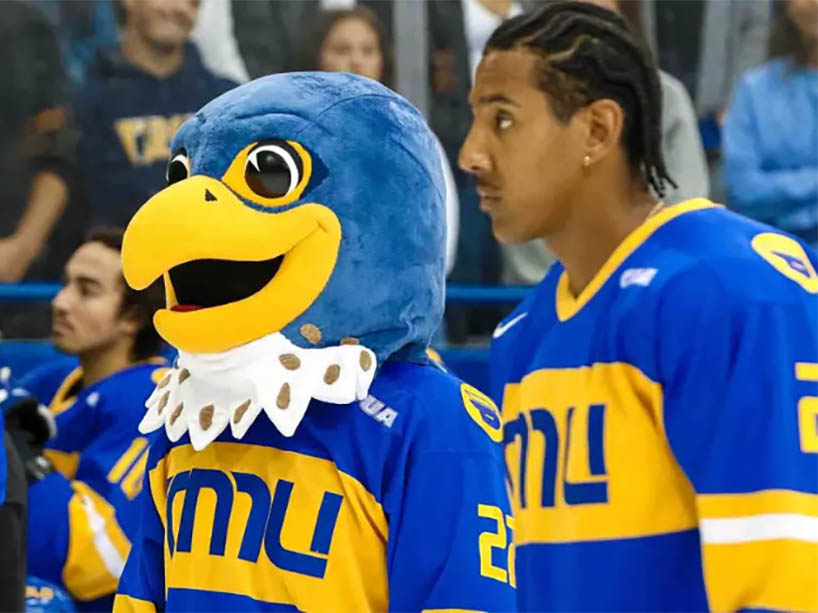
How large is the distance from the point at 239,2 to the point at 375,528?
8.99 feet

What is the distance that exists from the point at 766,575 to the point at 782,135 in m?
2.39

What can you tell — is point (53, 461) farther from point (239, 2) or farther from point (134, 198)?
point (239, 2)

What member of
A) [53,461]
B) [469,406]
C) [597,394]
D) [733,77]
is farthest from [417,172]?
[733,77]

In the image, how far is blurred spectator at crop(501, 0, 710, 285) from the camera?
3.76m

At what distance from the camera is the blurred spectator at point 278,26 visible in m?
3.95

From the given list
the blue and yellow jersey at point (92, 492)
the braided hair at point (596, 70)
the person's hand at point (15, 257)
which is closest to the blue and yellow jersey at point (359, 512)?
the braided hair at point (596, 70)

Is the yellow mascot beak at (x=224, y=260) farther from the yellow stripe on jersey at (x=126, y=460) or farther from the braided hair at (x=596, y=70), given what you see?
the yellow stripe on jersey at (x=126, y=460)

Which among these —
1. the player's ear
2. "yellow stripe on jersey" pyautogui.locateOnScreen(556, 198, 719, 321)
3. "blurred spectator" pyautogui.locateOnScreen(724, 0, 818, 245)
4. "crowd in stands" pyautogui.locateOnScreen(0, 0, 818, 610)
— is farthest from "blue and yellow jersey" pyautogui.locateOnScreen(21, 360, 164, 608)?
"blurred spectator" pyautogui.locateOnScreen(724, 0, 818, 245)

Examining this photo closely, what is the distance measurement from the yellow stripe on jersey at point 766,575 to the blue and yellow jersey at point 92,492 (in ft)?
4.01

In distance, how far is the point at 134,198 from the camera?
12.5 feet

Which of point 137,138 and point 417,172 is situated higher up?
point 417,172

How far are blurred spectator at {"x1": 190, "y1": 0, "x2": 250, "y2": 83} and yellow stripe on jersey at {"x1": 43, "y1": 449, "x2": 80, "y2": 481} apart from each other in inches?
46.1

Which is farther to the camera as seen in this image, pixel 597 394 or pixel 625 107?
pixel 625 107

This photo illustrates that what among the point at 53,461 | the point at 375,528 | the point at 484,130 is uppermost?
the point at 484,130
